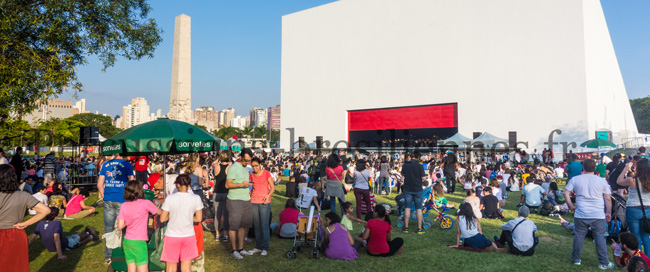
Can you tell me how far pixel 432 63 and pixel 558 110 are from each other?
11.6 metres

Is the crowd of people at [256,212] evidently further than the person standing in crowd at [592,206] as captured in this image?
No

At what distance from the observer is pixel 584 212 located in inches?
211

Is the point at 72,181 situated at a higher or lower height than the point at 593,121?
lower

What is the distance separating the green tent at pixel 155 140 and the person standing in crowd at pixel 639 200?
676 centimetres

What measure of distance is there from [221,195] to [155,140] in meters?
1.73

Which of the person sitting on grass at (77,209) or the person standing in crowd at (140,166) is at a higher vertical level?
the person standing in crowd at (140,166)

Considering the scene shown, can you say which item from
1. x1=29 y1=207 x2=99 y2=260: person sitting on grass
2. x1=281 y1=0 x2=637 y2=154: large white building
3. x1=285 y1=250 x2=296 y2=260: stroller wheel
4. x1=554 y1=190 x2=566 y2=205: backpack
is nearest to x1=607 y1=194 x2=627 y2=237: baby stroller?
x1=554 y1=190 x2=566 y2=205: backpack

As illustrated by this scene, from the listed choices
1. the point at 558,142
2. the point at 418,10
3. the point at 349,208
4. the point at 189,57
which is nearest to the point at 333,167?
the point at 349,208

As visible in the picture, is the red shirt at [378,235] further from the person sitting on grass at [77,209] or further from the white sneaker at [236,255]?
the person sitting on grass at [77,209]

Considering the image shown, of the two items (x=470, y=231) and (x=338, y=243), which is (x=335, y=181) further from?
(x=470, y=231)

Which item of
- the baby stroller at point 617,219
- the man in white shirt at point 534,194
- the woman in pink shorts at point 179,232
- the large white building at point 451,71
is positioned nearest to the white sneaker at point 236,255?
the woman in pink shorts at point 179,232

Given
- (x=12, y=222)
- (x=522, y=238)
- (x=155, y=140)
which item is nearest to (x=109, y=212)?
(x=155, y=140)

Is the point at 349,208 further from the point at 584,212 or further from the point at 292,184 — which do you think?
the point at 292,184

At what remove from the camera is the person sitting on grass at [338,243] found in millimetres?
5930
